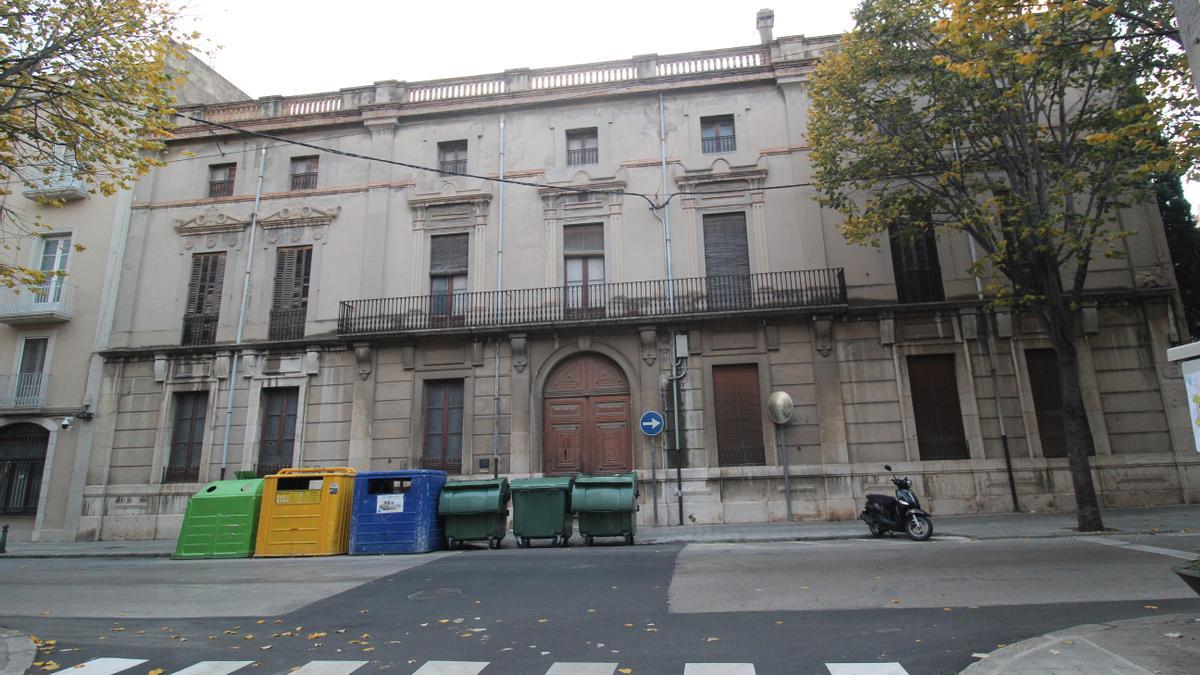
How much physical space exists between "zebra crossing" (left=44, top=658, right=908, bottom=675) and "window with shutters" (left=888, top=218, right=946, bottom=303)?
1463 centimetres

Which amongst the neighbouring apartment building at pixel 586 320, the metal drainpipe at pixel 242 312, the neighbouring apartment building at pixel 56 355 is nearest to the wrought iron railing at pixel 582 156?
the neighbouring apartment building at pixel 586 320

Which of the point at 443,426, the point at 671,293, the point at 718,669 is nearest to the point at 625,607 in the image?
the point at 718,669

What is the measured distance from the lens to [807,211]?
722 inches

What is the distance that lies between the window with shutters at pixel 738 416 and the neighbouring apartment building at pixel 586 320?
0.20ft

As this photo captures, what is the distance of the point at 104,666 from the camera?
5480 mm

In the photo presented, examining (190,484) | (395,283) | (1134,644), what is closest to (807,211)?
(395,283)

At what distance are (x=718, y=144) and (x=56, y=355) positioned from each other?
2188cm

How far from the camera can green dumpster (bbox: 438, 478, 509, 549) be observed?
12.7m

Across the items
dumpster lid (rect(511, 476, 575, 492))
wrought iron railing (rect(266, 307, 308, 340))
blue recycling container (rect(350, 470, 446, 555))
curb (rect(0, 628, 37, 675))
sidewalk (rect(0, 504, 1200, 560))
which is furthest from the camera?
wrought iron railing (rect(266, 307, 308, 340))

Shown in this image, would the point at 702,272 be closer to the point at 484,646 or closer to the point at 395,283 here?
the point at 395,283

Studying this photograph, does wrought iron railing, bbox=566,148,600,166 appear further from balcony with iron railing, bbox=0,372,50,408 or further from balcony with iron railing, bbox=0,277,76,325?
balcony with iron railing, bbox=0,372,50,408

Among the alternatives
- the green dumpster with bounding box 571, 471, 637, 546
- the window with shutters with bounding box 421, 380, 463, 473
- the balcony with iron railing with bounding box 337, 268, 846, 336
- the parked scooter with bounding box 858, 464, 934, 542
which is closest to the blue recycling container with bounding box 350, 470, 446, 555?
the green dumpster with bounding box 571, 471, 637, 546

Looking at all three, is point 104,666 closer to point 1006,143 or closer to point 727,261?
point 727,261

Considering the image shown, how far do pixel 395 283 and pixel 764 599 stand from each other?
15.8 metres
